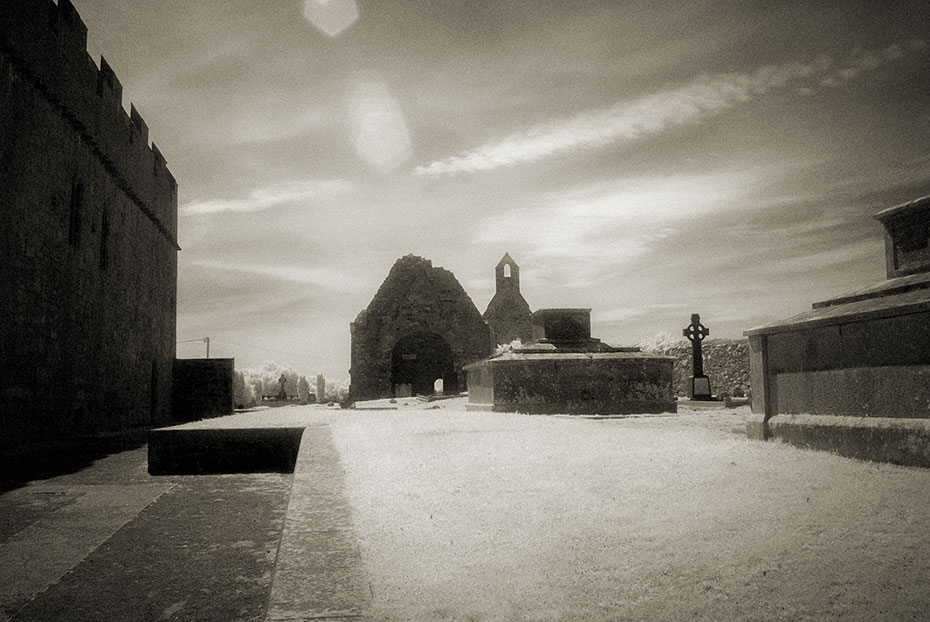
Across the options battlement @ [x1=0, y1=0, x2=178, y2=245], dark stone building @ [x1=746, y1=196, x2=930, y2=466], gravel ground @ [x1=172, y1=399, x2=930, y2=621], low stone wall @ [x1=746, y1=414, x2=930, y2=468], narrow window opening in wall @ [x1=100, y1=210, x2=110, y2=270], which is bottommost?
gravel ground @ [x1=172, y1=399, x2=930, y2=621]

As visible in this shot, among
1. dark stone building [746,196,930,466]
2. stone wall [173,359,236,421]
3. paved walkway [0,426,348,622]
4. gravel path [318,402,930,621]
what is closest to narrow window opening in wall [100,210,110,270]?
stone wall [173,359,236,421]

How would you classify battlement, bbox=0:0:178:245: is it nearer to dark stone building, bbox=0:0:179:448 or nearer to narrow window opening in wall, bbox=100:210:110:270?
dark stone building, bbox=0:0:179:448

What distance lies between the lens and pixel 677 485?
4133mm

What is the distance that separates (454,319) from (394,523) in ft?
75.1

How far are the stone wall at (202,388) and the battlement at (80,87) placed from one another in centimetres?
478

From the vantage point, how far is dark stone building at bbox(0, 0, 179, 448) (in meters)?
9.04

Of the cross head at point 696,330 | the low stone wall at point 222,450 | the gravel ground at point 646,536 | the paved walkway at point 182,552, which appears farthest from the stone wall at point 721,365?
the paved walkway at point 182,552

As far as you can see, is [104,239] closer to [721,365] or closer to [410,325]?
[410,325]

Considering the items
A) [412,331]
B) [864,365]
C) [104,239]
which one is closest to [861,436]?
[864,365]

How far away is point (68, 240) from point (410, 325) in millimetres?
15733

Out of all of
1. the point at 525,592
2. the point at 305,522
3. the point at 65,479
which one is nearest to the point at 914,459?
the point at 525,592

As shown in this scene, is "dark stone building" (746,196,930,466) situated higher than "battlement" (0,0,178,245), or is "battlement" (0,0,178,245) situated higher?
"battlement" (0,0,178,245)

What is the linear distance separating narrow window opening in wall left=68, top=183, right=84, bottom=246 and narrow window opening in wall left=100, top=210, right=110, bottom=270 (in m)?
1.37

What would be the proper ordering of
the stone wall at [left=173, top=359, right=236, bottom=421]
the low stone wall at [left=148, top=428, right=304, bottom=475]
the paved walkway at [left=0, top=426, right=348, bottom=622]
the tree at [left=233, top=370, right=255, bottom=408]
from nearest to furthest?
the paved walkway at [left=0, top=426, right=348, bottom=622], the low stone wall at [left=148, top=428, right=304, bottom=475], the stone wall at [left=173, top=359, right=236, bottom=421], the tree at [left=233, top=370, right=255, bottom=408]
